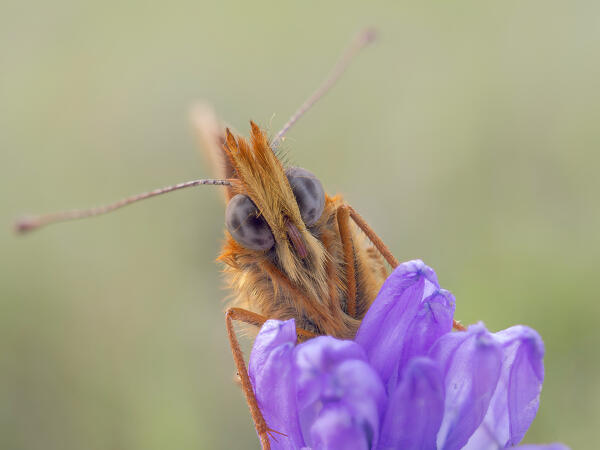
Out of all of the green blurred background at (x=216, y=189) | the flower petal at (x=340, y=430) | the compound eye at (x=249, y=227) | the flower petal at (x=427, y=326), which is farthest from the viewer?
the green blurred background at (x=216, y=189)

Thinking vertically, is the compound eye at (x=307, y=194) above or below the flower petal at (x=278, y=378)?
above

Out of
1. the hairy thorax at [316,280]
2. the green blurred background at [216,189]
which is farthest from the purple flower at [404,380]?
the green blurred background at [216,189]

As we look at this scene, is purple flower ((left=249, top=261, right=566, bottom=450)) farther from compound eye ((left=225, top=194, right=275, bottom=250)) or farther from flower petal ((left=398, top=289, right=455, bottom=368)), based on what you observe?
compound eye ((left=225, top=194, right=275, bottom=250))

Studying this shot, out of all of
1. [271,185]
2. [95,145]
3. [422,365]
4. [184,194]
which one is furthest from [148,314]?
[422,365]

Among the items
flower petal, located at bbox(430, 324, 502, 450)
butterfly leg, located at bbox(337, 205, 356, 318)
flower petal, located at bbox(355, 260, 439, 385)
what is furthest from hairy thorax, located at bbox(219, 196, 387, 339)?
flower petal, located at bbox(430, 324, 502, 450)

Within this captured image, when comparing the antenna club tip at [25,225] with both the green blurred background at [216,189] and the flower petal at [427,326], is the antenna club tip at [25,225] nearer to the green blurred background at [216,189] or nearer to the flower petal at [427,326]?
the flower petal at [427,326]

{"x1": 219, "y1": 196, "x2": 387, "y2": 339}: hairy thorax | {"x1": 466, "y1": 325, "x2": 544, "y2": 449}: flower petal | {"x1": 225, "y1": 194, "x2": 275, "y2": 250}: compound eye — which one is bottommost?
{"x1": 466, "y1": 325, "x2": 544, "y2": 449}: flower petal
